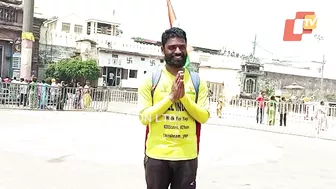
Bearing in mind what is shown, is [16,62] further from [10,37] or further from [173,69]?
[173,69]

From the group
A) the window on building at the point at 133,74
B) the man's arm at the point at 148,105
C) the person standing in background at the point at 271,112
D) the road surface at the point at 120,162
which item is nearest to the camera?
the man's arm at the point at 148,105

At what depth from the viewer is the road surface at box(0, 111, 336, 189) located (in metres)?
5.85

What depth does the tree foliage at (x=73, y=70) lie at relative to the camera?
103ft

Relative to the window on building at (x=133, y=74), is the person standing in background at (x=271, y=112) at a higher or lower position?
lower

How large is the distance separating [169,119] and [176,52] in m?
0.41

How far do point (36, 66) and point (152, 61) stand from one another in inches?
425

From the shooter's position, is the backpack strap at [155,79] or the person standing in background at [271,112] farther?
the person standing in background at [271,112]

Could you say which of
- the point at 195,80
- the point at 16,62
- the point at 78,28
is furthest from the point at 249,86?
the point at 195,80

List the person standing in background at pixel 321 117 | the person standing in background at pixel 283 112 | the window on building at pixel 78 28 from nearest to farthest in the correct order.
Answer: the person standing in background at pixel 321 117
the person standing in background at pixel 283 112
the window on building at pixel 78 28

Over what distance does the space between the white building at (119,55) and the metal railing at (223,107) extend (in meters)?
11.4

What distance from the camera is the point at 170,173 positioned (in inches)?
109

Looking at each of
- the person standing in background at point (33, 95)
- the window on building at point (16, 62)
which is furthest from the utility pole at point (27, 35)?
the window on building at point (16, 62)

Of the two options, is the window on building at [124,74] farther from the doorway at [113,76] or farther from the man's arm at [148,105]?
the man's arm at [148,105]

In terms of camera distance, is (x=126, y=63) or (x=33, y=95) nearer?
(x=33, y=95)
